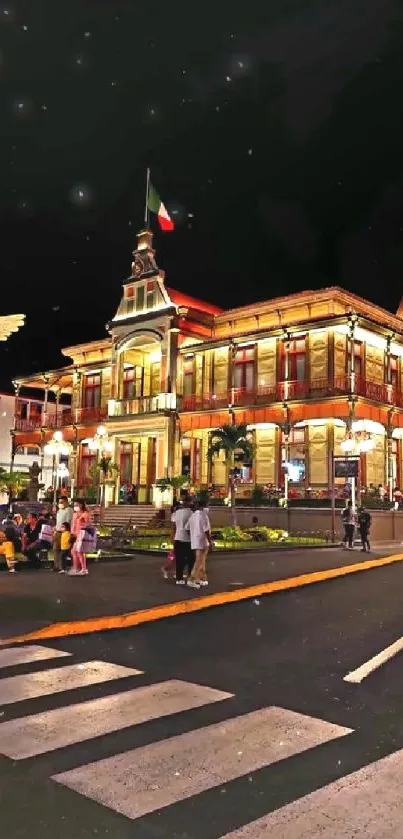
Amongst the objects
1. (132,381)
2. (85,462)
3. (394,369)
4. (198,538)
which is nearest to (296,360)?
(394,369)

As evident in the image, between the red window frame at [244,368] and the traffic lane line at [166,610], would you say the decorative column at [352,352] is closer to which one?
the red window frame at [244,368]

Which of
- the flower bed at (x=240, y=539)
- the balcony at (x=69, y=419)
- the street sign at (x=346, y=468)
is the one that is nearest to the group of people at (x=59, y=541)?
the flower bed at (x=240, y=539)

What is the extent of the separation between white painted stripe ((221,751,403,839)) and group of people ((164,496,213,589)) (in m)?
8.86

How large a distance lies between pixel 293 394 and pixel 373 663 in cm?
2672

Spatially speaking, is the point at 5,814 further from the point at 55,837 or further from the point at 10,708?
the point at 10,708

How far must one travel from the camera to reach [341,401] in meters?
31.9

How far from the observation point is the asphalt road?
3.87 m

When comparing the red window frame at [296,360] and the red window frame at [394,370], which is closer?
the red window frame at [296,360]

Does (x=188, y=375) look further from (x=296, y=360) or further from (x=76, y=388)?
(x=76, y=388)

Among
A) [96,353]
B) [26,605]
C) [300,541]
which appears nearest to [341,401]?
[300,541]

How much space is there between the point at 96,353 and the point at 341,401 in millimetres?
19520

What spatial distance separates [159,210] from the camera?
129 feet

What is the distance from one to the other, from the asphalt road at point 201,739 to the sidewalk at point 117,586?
1.48 metres

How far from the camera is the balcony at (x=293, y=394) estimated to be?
107ft
